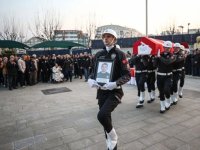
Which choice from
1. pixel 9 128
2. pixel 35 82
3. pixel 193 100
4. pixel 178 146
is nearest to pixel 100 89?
pixel 178 146

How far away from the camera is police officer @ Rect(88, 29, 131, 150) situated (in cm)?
369

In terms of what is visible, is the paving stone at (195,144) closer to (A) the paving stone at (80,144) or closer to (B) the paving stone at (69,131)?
(A) the paving stone at (80,144)

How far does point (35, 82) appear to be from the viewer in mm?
13938

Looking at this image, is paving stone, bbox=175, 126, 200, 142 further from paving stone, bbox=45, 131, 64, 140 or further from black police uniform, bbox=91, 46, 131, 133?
paving stone, bbox=45, 131, 64, 140

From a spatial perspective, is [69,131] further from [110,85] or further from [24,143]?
[110,85]

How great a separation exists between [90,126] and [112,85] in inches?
85.2

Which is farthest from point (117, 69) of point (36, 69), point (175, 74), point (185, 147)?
point (36, 69)

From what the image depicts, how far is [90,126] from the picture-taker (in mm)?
5422

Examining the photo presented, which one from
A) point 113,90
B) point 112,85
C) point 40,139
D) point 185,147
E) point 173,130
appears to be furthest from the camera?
point 173,130

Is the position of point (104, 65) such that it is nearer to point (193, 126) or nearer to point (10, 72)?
point (193, 126)

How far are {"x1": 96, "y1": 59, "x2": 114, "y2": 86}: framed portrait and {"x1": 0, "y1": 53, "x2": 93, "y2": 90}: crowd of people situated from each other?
8.99 meters

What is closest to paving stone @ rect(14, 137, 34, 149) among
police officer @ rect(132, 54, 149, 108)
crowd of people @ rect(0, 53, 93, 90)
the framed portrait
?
the framed portrait

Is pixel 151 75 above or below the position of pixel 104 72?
below

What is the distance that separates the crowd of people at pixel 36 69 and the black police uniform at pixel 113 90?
9.08 meters
